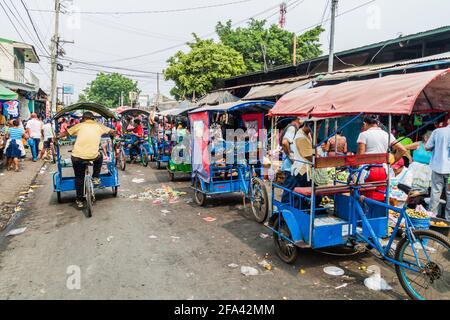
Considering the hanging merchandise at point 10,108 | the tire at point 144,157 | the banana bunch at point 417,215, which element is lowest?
the banana bunch at point 417,215

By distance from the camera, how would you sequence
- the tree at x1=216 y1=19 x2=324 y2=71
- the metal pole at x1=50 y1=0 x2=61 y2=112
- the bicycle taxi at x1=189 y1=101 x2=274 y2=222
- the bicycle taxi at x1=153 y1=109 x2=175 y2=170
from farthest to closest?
1. the tree at x1=216 y1=19 x2=324 y2=71
2. the metal pole at x1=50 y1=0 x2=61 y2=112
3. the bicycle taxi at x1=153 y1=109 x2=175 y2=170
4. the bicycle taxi at x1=189 y1=101 x2=274 y2=222

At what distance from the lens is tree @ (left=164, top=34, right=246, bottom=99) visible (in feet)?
73.2

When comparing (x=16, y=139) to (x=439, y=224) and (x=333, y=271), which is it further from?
(x=439, y=224)

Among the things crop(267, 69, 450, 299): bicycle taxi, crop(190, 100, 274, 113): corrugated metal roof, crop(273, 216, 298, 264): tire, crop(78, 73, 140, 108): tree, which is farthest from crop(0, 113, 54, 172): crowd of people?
crop(78, 73, 140, 108): tree

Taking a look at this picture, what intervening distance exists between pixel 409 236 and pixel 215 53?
67.5 ft

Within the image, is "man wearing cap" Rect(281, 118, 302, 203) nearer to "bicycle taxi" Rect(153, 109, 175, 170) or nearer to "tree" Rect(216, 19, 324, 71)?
"bicycle taxi" Rect(153, 109, 175, 170)

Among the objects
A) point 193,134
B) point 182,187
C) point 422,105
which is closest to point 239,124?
point 193,134

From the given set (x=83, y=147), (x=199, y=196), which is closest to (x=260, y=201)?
(x=199, y=196)


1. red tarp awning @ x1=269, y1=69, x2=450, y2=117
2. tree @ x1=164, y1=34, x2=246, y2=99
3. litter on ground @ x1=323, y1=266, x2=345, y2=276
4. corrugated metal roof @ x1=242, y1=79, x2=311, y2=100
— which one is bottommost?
litter on ground @ x1=323, y1=266, x2=345, y2=276

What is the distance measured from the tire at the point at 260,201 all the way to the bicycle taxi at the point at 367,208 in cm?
95

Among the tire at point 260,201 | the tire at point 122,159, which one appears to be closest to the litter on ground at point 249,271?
the tire at point 260,201

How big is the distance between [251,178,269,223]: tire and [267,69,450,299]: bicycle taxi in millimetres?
945

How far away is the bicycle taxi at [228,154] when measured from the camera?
7.23 meters

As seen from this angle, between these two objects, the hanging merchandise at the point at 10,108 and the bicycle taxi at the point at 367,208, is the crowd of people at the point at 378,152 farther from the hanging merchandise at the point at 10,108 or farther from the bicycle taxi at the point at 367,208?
the hanging merchandise at the point at 10,108
